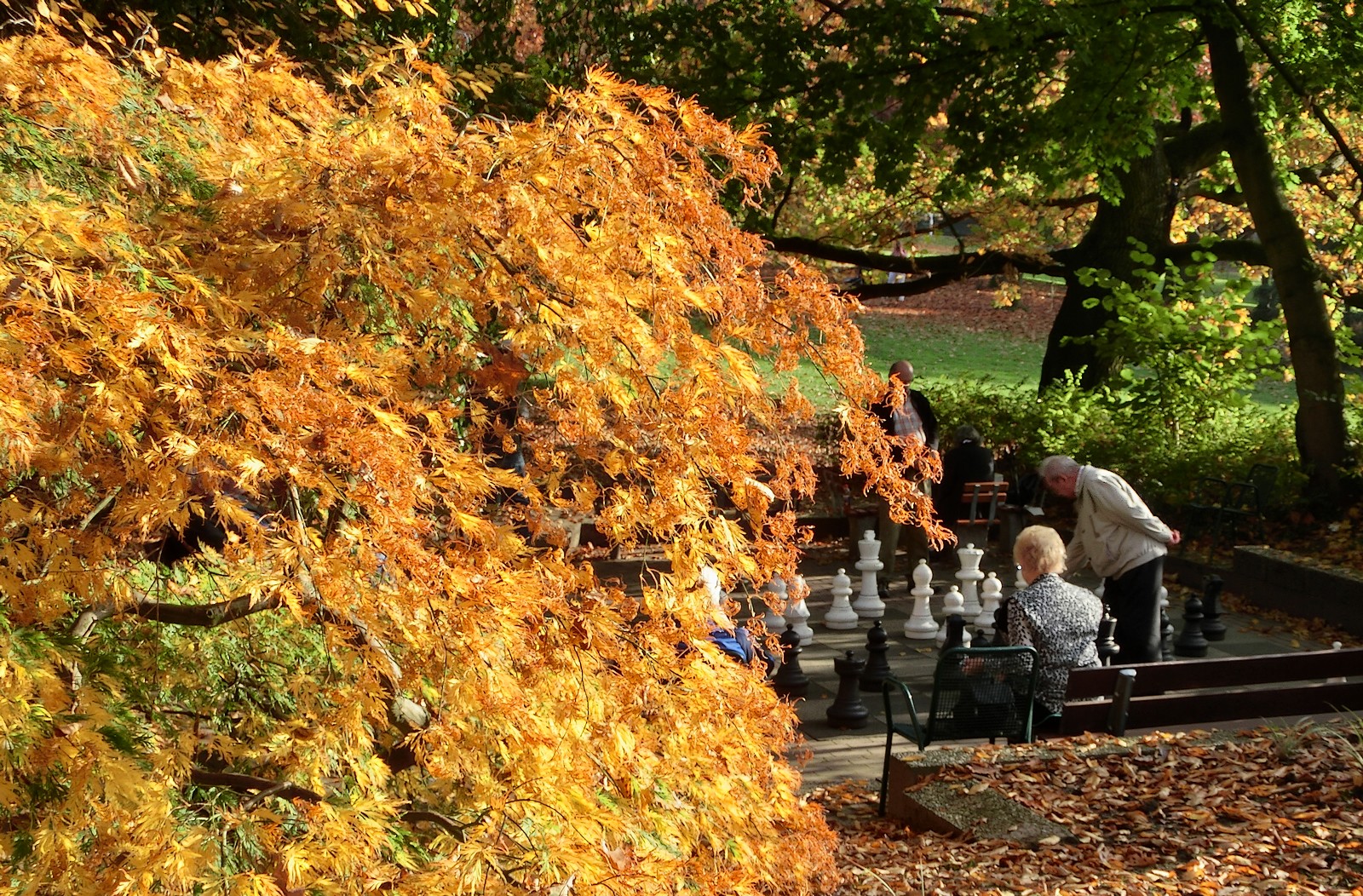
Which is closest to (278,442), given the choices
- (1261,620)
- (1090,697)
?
(1090,697)

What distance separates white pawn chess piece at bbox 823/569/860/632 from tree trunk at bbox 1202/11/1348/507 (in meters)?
5.13

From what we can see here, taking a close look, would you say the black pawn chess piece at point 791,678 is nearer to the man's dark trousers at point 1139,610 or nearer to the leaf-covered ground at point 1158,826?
the leaf-covered ground at point 1158,826

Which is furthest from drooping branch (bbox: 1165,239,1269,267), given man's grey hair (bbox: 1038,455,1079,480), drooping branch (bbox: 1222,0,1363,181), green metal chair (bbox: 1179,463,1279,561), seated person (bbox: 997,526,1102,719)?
seated person (bbox: 997,526,1102,719)

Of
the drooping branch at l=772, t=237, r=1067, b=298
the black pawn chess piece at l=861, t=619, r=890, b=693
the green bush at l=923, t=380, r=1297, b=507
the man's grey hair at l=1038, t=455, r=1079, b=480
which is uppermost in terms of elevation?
the drooping branch at l=772, t=237, r=1067, b=298

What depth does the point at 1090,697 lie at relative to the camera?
21.1 ft

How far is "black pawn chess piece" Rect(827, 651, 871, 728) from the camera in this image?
780 centimetres

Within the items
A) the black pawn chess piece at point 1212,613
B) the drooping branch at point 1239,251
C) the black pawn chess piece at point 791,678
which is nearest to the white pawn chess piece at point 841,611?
the black pawn chess piece at point 791,678

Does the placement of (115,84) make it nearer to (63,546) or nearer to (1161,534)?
(63,546)

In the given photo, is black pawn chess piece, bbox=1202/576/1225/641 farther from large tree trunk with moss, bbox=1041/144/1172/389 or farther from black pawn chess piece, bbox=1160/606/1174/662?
large tree trunk with moss, bbox=1041/144/1172/389

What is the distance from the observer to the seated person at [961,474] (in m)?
12.1

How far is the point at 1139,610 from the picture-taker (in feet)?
24.4

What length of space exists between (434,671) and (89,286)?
1062 millimetres

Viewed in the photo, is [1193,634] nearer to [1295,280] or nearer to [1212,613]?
[1212,613]

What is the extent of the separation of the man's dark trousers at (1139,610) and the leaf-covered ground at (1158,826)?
103 centimetres
